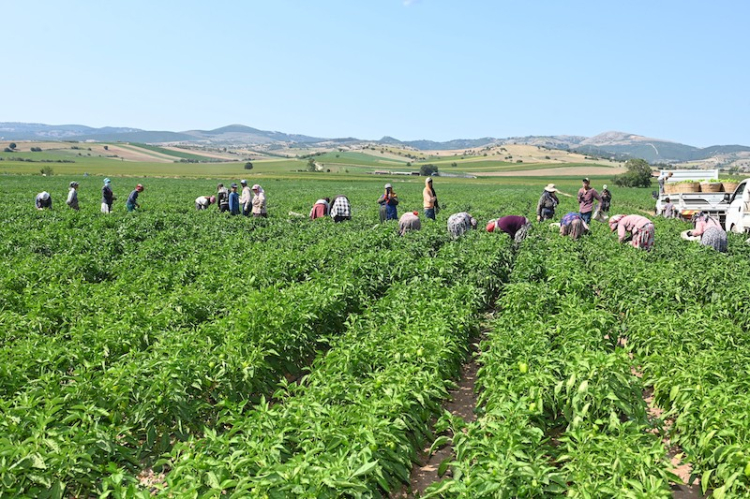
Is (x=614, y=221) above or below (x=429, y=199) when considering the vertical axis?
below

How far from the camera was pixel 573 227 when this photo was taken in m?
14.4

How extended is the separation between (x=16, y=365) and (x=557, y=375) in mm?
5596

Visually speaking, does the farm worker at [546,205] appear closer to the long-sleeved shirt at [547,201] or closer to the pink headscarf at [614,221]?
the long-sleeved shirt at [547,201]

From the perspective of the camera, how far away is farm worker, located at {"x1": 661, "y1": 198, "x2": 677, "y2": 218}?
75.9 feet

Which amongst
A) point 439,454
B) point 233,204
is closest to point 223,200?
point 233,204

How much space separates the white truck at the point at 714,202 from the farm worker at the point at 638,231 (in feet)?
21.4

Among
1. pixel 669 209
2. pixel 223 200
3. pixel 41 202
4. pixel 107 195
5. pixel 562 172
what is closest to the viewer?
pixel 107 195

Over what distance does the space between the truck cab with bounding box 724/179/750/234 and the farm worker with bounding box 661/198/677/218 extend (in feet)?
12.2

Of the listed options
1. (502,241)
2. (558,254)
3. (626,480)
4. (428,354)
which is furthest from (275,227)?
(626,480)

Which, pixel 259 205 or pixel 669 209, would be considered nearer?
pixel 259 205

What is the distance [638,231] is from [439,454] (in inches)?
400

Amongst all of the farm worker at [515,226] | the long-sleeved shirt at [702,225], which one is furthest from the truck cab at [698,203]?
the farm worker at [515,226]

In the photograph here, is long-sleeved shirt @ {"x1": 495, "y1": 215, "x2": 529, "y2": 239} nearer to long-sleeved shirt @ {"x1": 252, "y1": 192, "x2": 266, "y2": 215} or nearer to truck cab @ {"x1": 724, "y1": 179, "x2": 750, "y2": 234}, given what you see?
truck cab @ {"x1": 724, "y1": 179, "x2": 750, "y2": 234}

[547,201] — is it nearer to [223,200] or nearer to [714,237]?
[714,237]
